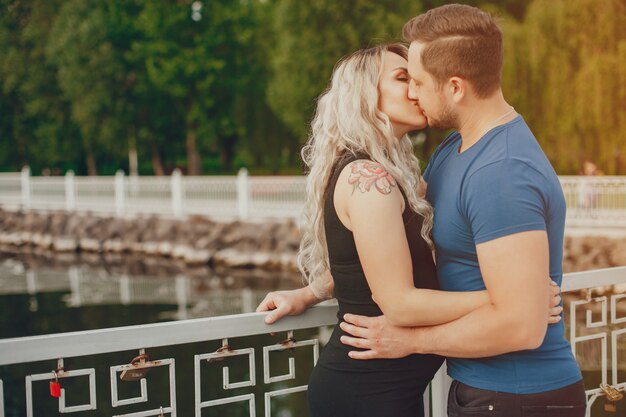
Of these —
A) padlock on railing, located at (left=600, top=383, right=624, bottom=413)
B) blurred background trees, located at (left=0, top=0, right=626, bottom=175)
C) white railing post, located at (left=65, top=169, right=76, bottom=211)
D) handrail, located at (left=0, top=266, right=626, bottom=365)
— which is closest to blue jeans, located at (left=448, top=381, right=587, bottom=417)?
handrail, located at (left=0, top=266, right=626, bottom=365)

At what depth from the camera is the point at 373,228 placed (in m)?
1.64

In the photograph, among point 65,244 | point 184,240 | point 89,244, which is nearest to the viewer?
point 184,240

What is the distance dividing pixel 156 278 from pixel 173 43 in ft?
41.6

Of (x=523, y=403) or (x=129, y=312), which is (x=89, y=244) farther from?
(x=523, y=403)

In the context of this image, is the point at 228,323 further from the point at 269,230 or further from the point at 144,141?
the point at 144,141

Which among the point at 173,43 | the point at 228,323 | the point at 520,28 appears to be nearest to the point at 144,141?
the point at 173,43

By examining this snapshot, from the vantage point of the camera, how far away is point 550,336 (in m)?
1.71

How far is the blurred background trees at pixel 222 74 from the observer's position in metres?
15.9

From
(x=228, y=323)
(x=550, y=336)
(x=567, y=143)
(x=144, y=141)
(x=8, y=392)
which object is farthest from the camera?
(x=144, y=141)

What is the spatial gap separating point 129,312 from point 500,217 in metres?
12.1

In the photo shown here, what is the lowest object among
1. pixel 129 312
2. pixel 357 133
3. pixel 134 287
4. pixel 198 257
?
pixel 129 312

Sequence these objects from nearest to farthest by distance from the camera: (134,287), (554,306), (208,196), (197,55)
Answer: (554,306)
(134,287)
(208,196)
(197,55)

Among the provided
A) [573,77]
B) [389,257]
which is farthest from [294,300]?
[573,77]

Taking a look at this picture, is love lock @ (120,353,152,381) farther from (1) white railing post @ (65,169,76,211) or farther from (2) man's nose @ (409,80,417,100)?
(1) white railing post @ (65,169,76,211)
